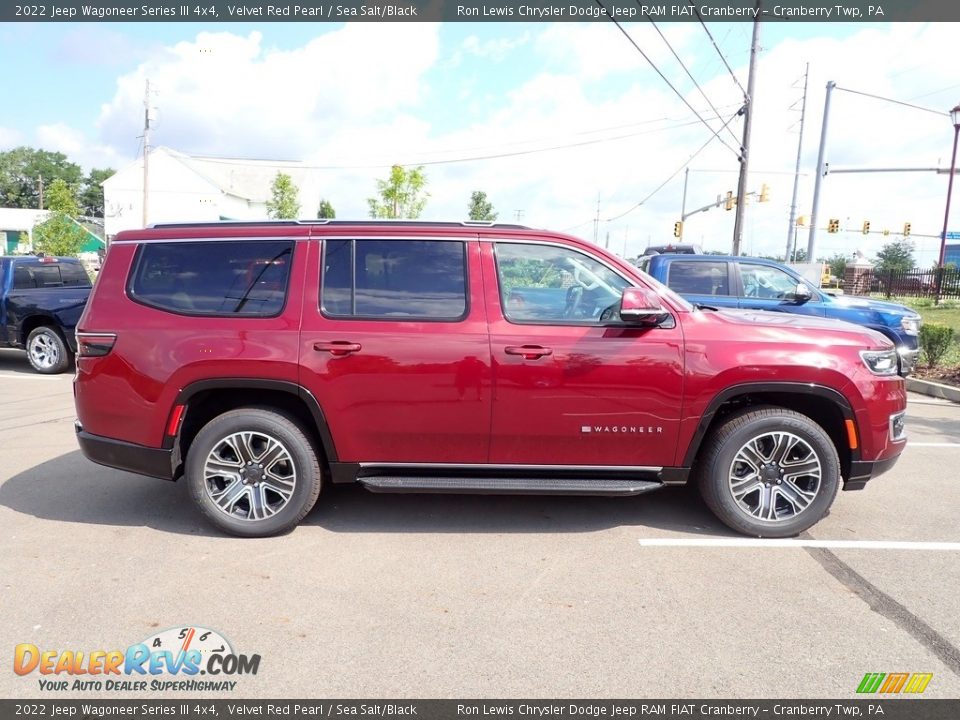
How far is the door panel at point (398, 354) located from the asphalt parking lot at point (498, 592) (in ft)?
2.17

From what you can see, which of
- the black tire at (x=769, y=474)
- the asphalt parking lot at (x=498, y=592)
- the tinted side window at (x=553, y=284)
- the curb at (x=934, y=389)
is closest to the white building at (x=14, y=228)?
the asphalt parking lot at (x=498, y=592)

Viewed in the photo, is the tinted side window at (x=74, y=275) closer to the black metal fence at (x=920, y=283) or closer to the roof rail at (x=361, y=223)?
the roof rail at (x=361, y=223)

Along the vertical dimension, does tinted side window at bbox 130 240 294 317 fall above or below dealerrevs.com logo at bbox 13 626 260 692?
above

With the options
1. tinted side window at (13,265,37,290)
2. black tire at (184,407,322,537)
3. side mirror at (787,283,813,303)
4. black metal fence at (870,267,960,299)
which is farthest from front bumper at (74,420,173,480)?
black metal fence at (870,267,960,299)

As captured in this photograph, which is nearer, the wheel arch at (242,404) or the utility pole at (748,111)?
the wheel arch at (242,404)

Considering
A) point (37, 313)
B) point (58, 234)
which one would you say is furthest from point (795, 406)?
point (58, 234)

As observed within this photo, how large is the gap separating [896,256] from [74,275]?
254 feet

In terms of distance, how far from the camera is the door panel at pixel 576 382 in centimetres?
385

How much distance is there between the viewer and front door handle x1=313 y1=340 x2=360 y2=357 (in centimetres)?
387

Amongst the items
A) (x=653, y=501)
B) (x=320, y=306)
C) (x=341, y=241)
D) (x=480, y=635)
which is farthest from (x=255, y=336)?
(x=653, y=501)

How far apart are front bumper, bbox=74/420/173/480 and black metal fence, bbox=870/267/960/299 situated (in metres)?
→ 26.7

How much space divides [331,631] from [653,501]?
266 centimetres

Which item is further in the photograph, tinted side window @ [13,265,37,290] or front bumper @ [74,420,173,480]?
tinted side window @ [13,265,37,290]

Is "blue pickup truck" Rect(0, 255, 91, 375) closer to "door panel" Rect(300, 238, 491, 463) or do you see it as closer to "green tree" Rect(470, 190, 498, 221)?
"door panel" Rect(300, 238, 491, 463)
